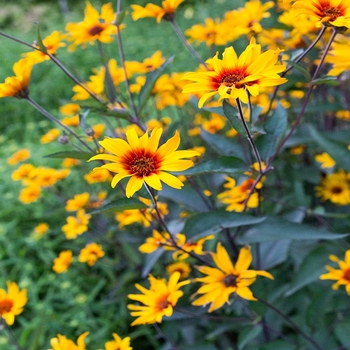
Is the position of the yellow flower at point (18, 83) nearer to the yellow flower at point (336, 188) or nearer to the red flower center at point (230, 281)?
the red flower center at point (230, 281)

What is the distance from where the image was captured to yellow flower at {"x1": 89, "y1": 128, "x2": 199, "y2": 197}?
25.3 inches

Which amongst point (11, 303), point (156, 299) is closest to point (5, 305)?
point (11, 303)

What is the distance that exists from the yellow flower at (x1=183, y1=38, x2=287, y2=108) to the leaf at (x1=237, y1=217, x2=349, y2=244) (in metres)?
0.36

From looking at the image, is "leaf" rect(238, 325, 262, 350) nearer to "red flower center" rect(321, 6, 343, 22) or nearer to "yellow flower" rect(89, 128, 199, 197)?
"yellow flower" rect(89, 128, 199, 197)

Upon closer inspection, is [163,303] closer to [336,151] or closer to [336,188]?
[336,151]

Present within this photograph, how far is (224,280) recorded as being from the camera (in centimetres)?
87

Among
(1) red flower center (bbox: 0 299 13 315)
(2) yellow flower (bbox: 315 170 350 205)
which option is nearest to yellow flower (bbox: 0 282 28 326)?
(1) red flower center (bbox: 0 299 13 315)

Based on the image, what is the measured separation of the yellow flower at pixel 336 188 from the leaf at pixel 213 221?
1.95ft

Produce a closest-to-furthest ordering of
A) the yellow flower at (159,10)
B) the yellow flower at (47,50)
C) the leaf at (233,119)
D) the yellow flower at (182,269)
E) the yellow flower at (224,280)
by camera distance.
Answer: the leaf at (233,119) < the yellow flower at (224,280) < the yellow flower at (47,50) < the yellow flower at (159,10) < the yellow flower at (182,269)

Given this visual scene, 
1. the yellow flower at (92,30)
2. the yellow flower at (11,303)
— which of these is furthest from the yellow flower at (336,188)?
the yellow flower at (11,303)

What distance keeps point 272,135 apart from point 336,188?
59 cm

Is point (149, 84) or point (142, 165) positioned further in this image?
point (149, 84)

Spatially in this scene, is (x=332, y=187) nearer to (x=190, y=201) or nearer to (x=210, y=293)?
(x=190, y=201)

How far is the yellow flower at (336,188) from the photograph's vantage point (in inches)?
52.8
